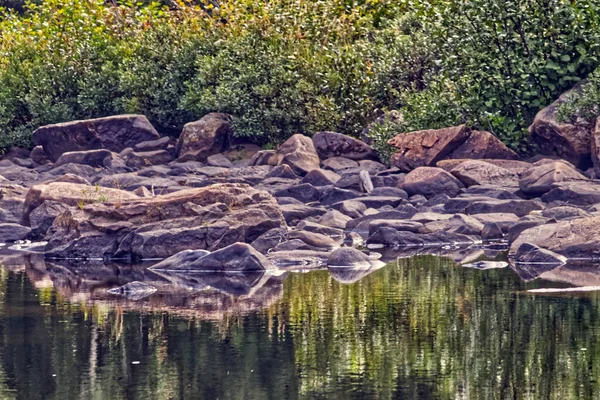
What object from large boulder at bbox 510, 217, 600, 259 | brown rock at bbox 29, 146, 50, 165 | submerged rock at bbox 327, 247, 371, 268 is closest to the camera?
large boulder at bbox 510, 217, 600, 259

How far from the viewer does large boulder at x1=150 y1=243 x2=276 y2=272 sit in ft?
51.3

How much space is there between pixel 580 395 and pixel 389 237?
9.88 metres

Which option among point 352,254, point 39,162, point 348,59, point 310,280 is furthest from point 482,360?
point 39,162

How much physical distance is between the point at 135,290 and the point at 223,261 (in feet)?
5.75

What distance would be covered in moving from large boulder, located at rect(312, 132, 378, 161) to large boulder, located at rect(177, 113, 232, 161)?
119 inches

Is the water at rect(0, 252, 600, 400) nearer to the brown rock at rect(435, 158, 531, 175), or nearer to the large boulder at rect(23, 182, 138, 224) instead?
the large boulder at rect(23, 182, 138, 224)

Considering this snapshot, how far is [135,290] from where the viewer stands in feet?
46.6

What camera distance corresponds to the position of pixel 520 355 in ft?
32.2

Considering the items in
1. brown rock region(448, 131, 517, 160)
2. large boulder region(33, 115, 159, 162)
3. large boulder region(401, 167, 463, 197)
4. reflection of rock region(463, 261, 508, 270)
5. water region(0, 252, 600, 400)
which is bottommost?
water region(0, 252, 600, 400)

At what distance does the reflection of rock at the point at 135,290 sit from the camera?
13930 mm

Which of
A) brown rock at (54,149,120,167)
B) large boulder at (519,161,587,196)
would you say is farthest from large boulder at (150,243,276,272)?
brown rock at (54,149,120,167)

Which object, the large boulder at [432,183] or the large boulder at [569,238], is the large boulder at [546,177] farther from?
the large boulder at [569,238]

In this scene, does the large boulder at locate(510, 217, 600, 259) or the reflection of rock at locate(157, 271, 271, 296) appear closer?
the reflection of rock at locate(157, 271, 271, 296)

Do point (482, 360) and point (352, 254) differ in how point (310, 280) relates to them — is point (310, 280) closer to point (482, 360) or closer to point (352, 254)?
point (352, 254)
